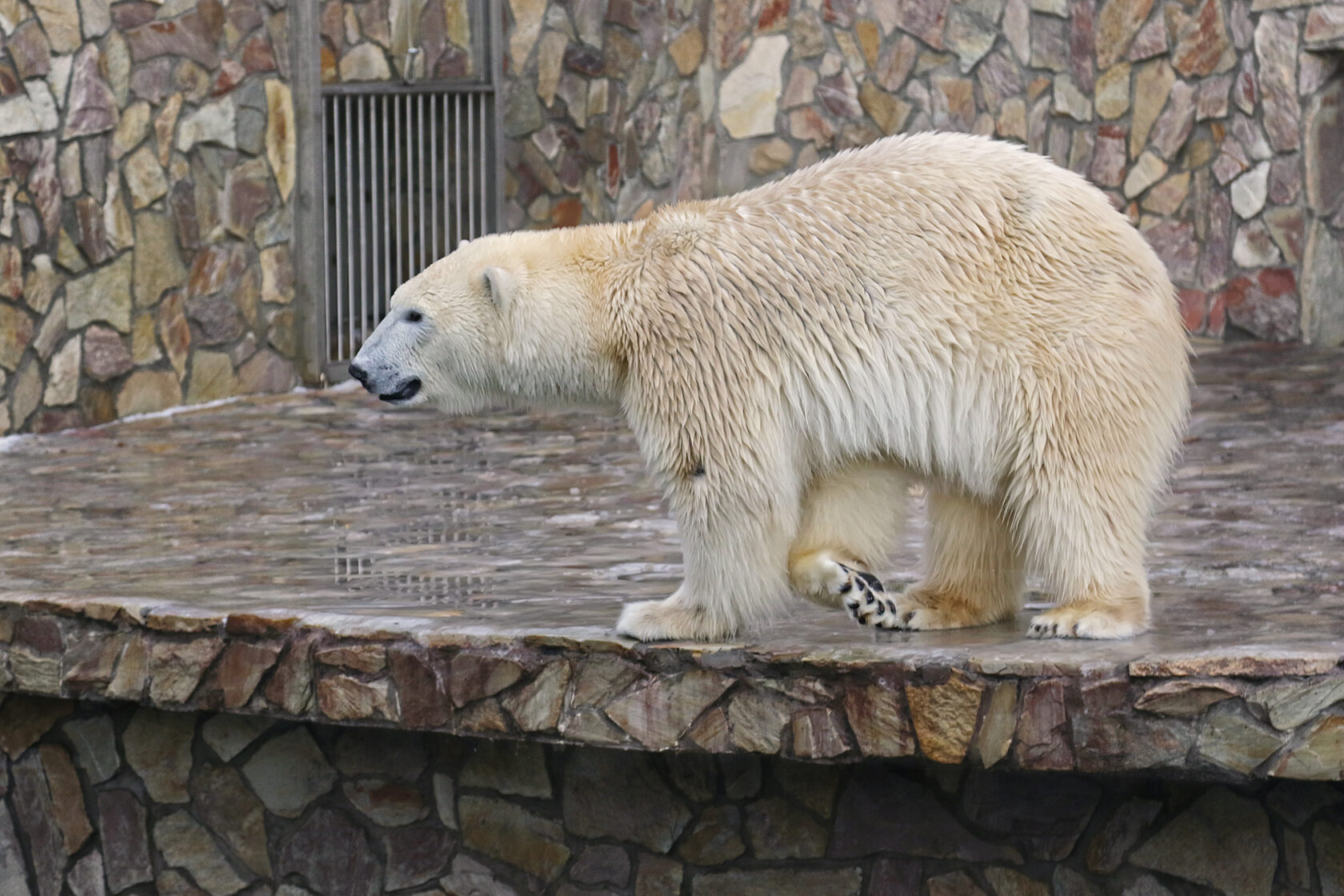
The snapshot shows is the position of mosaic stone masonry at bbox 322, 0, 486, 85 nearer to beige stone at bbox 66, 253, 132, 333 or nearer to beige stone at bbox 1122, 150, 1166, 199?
beige stone at bbox 66, 253, 132, 333

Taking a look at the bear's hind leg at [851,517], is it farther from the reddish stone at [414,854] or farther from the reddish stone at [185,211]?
the reddish stone at [185,211]

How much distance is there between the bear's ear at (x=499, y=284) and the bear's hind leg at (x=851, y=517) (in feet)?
2.31

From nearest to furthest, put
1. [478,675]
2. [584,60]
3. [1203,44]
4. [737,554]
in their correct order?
1. [737,554]
2. [478,675]
3. [1203,44]
4. [584,60]

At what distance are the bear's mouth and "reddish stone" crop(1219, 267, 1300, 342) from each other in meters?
6.34

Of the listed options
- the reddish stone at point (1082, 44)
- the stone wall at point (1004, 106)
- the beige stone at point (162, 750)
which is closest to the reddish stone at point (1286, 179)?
the stone wall at point (1004, 106)

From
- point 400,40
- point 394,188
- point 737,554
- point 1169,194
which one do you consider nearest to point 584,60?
point 400,40

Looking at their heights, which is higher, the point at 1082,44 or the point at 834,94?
the point at 1082,44

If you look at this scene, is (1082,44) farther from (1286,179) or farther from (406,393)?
(406,393)

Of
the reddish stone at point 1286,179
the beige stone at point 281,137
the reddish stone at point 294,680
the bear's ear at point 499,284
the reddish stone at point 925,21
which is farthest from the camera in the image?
the reddish stone at point 925,21

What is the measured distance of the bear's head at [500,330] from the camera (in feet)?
11.3

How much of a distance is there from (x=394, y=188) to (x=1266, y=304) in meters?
4.42

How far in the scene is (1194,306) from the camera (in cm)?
909

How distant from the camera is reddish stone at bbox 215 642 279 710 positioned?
396cm

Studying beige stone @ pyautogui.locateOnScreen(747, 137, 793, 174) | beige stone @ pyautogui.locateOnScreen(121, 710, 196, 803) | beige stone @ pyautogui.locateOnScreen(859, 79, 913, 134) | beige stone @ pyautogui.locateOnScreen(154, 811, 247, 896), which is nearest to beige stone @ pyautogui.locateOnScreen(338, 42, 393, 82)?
beige stone @ pyautogui.locateOnScreen(747, 137, 793, 174)
